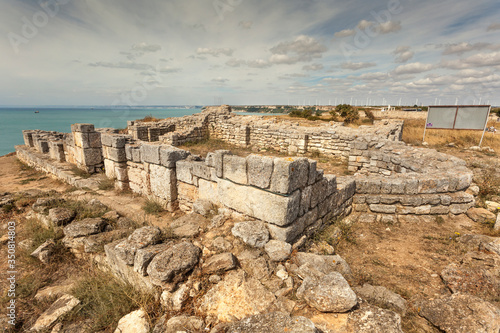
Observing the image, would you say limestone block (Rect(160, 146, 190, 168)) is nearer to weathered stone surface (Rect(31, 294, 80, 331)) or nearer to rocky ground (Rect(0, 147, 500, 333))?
rocky ground (Rect(0, 147, 500, 333))

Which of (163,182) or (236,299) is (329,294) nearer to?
(236,299)

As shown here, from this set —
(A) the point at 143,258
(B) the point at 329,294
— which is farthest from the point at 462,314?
(A) the point at 143,258

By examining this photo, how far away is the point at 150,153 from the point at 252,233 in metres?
3.86

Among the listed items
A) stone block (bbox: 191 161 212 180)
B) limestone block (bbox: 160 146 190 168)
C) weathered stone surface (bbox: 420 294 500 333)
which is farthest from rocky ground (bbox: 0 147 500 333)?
limestone block (bbox: 160 146 190 168)

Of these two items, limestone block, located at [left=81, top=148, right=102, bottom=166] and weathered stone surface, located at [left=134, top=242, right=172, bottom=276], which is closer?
weathered stone surface, located at [left=134, top=242, right=172, bottom=276]

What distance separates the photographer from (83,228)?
4.11m

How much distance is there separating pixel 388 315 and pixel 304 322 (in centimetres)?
83

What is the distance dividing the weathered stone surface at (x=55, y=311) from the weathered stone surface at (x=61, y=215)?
1914 millimetres

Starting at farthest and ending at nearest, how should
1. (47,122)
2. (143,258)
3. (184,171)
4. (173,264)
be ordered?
(47,122), (184,171), (143,258), (173,264)

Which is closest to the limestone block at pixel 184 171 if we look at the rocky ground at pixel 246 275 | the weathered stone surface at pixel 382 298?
the rocky ground at pixel 246 275

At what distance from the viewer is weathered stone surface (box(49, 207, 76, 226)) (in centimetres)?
445

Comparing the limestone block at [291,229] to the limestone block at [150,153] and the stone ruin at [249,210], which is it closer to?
the stone ruin at [249,210]

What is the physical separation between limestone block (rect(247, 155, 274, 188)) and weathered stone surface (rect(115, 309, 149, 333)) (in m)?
2.23

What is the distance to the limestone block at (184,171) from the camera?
5.37m
